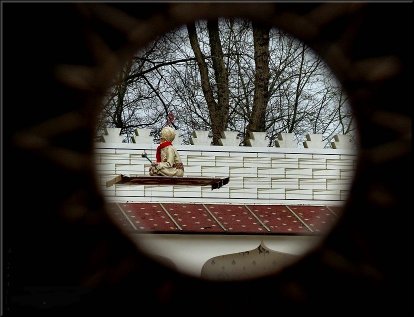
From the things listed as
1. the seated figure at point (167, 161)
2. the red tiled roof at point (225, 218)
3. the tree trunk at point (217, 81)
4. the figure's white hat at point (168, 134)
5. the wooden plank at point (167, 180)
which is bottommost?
the red tiled roof at point (225, 218)

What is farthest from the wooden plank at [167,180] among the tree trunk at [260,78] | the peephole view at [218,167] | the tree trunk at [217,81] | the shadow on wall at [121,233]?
the shadow on wall at [121,233]

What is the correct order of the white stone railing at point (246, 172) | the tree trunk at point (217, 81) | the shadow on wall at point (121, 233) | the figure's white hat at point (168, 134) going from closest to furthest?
1. the shadow on wall at point (121, 233)
2. the figure's white hat at point (168, 134)
3. the white stone railing at point (246, 172)
4. the tree trunk at point (217, 81)

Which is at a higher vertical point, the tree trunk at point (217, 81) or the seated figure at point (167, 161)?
the tree trunk at point (217, 81)

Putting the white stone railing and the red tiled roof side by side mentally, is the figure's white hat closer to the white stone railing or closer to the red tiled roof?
the white stone railing

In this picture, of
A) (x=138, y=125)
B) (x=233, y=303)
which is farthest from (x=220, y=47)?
(x=233, y=303)

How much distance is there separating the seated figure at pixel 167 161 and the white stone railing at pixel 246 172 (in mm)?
480

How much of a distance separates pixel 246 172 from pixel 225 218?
550 mm

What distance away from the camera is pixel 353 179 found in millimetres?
2363

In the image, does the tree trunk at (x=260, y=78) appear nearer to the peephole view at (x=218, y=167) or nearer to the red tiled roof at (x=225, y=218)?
the peephole view at (x=218, y=167)

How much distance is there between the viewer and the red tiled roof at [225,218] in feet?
26.8

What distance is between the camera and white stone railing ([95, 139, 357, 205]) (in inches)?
336

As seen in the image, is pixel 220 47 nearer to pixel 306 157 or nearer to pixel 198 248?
pixel 306 157

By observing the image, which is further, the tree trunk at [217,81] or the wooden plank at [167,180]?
the tree trunk at [217,81]

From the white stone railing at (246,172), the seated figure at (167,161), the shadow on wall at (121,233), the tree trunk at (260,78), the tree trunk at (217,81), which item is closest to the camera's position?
the shadow on wall at (121,233)
